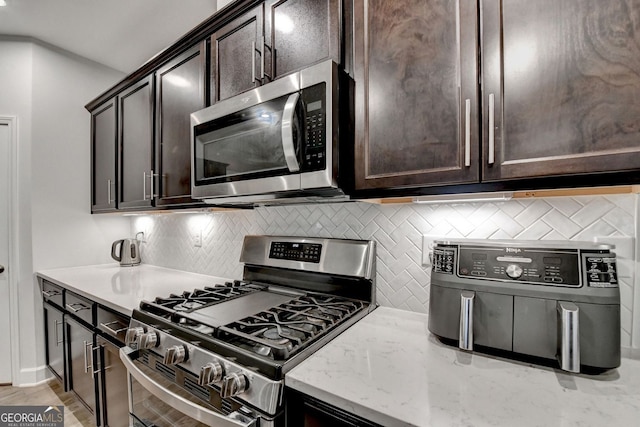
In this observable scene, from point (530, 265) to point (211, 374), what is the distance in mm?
967

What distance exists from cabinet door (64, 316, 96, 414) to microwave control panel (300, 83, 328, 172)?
1.66 m

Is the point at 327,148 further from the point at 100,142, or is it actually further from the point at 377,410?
the point at 100,142

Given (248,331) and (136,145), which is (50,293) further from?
(248,331)

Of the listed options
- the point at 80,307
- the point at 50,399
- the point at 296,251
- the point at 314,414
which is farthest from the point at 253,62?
the point at 50,399

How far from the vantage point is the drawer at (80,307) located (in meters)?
1.69

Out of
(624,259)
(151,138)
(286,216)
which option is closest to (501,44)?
(624,259)

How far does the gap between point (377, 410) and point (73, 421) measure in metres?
2.32

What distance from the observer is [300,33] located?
3.86 ft

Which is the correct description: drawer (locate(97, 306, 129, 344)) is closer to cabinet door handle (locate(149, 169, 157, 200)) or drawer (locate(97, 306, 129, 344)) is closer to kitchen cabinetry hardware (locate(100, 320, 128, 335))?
kitchen cabinetry hardware (locate(100, 320, 128, 335))

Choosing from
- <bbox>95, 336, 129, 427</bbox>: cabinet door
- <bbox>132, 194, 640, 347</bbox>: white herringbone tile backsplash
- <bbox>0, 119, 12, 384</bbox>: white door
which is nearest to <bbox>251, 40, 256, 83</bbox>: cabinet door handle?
<bbox>132, 194, 640, 347</bbox>: white herringbone tile backsplash

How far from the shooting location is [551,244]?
0.84 metres

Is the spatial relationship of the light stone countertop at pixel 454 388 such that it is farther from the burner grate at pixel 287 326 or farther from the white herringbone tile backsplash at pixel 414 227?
the white herringbone tile backsplash at pixel 414 227

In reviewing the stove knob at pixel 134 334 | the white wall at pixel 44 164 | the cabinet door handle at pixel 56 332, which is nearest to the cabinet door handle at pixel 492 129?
the stove knob at pixel 134 334

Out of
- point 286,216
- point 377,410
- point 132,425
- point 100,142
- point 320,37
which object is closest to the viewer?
point 377,410
